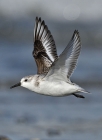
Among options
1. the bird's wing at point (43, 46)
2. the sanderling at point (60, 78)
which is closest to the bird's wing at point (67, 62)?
the sanderling at point (60, 78)

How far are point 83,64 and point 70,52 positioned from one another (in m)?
6.56

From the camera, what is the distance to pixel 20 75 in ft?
36.5

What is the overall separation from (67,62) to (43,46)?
4.18 feet

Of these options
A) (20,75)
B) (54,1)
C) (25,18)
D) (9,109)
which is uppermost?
(54,1)

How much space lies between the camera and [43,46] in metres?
6.61

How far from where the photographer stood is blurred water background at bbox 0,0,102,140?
277 inches

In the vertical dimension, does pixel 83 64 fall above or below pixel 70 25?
below

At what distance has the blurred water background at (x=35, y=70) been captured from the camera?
703 cm

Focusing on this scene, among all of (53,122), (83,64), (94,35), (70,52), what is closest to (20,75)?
(83,64)

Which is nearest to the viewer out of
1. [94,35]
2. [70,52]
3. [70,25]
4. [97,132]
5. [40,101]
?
[70,52]

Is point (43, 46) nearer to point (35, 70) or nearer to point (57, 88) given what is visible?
point (57, 88)

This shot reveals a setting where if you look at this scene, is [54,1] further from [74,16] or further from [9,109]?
[9,109]

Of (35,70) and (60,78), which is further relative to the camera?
(35,70)

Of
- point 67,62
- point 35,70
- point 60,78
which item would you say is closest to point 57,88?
point 60,78
